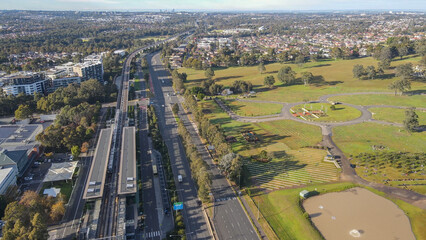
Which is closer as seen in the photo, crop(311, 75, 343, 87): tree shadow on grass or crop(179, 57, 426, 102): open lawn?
crop(179, 57, 426, 102): open lawn

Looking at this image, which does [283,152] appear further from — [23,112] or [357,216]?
[23,112]

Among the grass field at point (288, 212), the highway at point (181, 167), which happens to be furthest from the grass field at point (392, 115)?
the highway at point (181, 167)

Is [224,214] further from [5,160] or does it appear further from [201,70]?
[201,70]

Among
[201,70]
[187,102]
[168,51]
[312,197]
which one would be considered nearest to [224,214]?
[312,197]

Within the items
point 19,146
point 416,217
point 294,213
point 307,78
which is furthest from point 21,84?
point 416,217

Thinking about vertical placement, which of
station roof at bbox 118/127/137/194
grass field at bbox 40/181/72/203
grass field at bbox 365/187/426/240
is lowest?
grass field at bbox 40/181/72/203

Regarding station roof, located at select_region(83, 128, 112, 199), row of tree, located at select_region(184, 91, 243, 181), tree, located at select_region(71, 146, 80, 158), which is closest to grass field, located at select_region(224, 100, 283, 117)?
row of tree, located at select_region(184, 91, 243, 181)

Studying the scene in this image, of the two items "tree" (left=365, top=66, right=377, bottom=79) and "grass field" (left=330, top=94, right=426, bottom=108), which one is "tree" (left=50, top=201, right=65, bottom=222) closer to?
"grass field" (left=330, top=94, right=426, bottom=108)
